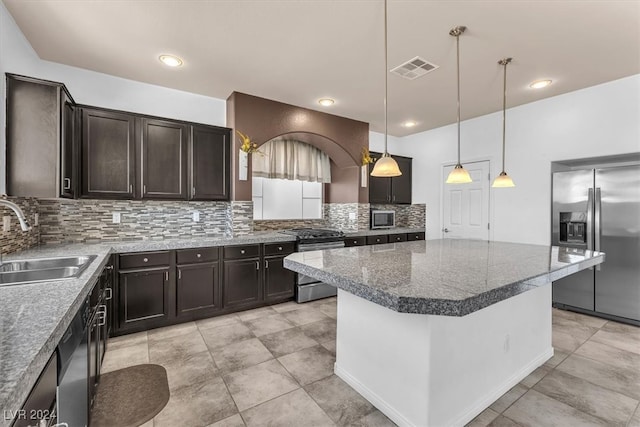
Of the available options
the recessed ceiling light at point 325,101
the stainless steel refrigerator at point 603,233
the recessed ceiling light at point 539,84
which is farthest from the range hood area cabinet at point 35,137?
the stainless steel refrigerator at point 603,233

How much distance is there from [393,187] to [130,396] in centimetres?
483

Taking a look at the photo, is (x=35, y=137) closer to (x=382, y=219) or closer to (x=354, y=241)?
(x=354, y=241)

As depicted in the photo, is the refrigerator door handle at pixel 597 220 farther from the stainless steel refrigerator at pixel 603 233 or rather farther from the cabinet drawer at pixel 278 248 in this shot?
the cabinet drawer at pixel 278 248

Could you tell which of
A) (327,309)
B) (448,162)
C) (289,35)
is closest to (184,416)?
(327,309)

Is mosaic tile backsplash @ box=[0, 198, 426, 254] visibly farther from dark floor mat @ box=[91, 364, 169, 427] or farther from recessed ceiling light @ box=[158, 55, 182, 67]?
recessed ceiling light @ box=[158, 55, 182, 67]

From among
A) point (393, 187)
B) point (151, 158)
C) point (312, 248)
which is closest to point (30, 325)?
point (151, 158)

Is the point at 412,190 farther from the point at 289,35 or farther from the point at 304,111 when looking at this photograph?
the point at 289,35

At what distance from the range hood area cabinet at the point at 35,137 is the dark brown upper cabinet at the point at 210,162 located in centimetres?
124

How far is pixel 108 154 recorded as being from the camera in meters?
3.11

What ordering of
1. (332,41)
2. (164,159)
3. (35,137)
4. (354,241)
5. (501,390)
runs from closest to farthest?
(501,390)
(35,137)
(332,41)
(164,159)
(354,241)

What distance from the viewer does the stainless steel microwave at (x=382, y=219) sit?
521cm

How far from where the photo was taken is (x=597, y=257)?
2.23m

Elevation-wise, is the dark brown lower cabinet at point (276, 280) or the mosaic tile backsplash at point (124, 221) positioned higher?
the mosaic tile backsplash at point (124, 221)

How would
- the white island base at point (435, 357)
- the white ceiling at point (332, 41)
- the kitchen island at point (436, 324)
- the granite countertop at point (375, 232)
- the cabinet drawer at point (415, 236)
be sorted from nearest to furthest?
1. the kitchen island at point (436, 324)
2. the white island base at point (435, 357)
3. the white ceiling at point (332, 41)
4. the granite countertop at point (375, 232)
5. the cabinet drawer at point (415, 236)
